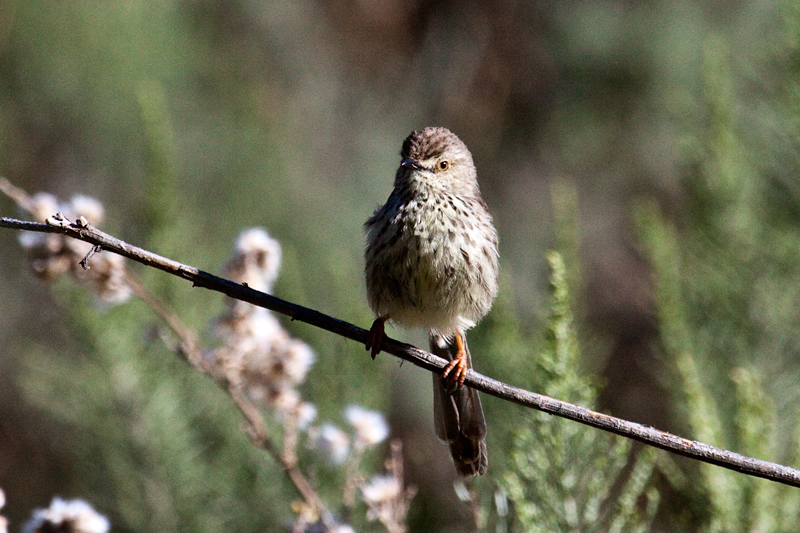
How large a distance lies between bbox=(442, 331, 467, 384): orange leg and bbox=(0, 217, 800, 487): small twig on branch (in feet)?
1.19

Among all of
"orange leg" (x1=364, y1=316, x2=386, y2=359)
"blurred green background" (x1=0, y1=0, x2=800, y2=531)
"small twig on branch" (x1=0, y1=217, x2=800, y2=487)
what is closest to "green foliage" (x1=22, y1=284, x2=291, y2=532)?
"blurred green background" (x1=0, y1=0, x2=800, y2=531)

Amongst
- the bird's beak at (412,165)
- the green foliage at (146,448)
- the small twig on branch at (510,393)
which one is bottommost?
the small twig on branch at (510,393)

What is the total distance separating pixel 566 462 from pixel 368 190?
10.9 ft

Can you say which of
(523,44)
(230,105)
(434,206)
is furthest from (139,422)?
(523,44)

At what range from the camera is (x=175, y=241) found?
294 centimetres

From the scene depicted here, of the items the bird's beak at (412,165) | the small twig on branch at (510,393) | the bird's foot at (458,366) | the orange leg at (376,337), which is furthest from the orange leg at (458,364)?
the bird's beak at (412,165)

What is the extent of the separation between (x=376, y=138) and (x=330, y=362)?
2.58 meters

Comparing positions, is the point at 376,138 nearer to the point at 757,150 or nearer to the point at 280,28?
the point at 280,28

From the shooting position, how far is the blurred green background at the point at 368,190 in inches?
111

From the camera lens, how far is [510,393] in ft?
6.17

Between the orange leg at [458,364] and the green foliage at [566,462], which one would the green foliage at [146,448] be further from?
the green foliage at [566,462]

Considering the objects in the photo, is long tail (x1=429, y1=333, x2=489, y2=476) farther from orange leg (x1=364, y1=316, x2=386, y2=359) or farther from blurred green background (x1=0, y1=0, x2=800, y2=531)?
orange leg (x1=364, y1=316, x2=386, y2=359)

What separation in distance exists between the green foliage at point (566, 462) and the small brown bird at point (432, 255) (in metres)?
0.69

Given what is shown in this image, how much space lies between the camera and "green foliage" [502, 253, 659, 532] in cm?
196
